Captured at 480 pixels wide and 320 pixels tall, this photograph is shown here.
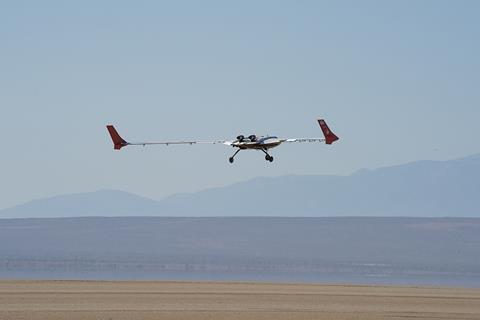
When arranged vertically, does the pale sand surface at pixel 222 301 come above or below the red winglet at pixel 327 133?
below

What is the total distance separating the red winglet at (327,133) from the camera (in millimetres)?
74875

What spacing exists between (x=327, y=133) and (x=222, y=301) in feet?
53.6

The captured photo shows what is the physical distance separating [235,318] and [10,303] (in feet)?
50.0

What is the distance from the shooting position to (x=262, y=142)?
75188mm

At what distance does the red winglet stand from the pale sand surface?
A: 1046 cm

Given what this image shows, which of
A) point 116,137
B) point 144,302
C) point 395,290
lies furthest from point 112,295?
point 395,290

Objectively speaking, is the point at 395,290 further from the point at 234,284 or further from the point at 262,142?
the point at 262,142

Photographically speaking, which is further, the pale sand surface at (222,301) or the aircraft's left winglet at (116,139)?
the aircraft's left winglet at (116,139)

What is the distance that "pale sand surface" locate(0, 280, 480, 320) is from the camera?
75.2 metres

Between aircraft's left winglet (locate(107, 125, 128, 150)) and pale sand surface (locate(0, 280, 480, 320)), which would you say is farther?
aircraft's left winglet (locate(107, 125, 128, 150))

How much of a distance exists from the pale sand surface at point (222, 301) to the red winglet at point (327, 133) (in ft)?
34.3

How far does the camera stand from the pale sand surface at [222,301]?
2960 inches

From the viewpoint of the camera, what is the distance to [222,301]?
281 feet

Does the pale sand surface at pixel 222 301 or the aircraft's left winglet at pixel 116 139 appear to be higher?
the aircraft's left winglet at pixel 116 139
